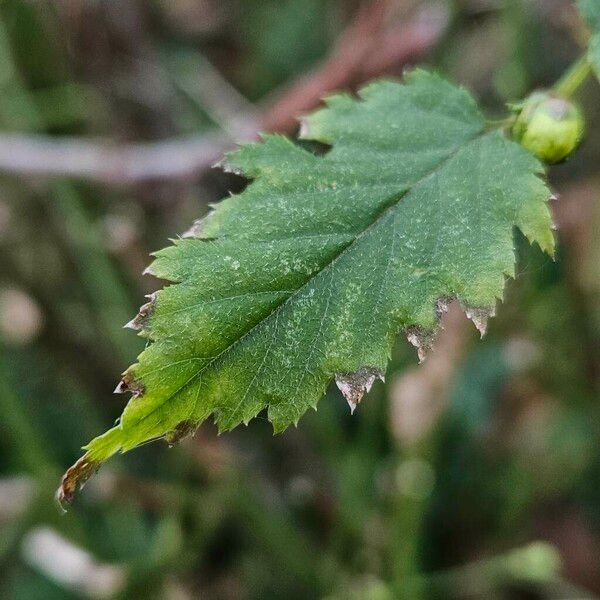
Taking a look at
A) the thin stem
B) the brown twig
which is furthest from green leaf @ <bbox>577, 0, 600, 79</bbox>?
the brown twig

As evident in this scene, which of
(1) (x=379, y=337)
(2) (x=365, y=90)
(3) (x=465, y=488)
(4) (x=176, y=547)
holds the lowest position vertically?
(3) (x=465, y=488)

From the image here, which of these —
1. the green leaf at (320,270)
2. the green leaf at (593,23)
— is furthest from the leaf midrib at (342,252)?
the green leaf at (593,23)

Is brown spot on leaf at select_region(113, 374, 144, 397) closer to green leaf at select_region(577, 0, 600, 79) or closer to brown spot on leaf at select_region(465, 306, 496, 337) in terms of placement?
brown spot on leaf at select_region(465, 306, 496, 337)

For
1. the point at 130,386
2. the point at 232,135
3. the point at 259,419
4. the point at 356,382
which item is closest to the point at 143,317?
the point at 130,386

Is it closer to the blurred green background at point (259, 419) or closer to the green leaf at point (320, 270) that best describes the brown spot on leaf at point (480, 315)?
the green leaf at point (320, 270)

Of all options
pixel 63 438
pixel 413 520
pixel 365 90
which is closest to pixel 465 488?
pixel 413 520

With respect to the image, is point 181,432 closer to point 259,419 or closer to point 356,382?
point 356,382

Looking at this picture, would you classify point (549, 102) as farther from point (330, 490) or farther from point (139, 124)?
point (139, 124)
